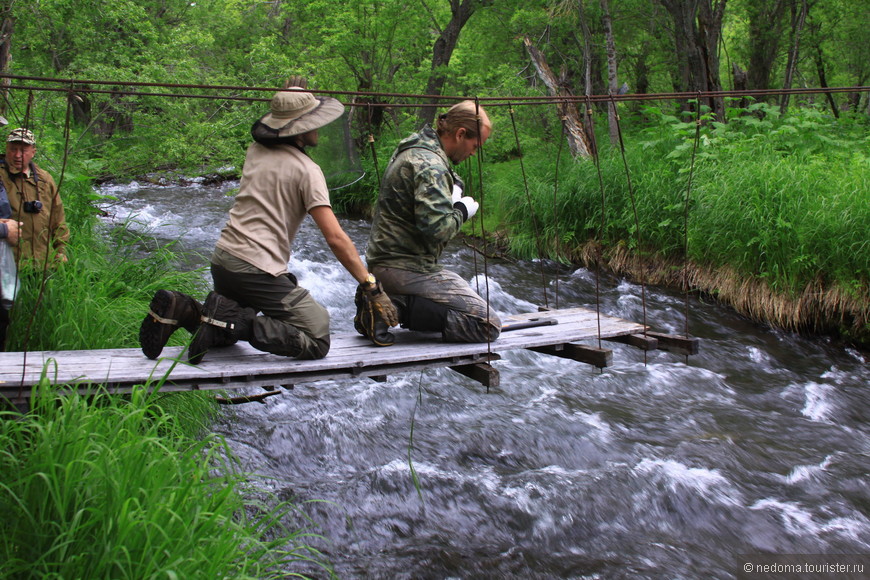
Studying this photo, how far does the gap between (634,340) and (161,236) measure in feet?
26.1

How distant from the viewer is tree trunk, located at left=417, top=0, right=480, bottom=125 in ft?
50.5

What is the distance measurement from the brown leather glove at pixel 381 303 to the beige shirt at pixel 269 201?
1.59ft

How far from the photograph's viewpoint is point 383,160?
15.8m

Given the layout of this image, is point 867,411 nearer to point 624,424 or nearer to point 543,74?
point 624,424

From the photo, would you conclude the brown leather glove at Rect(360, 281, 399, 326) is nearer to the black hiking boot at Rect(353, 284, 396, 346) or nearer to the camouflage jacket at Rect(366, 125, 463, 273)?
the black hiking boot at Rect(353, 284, 396, 346)

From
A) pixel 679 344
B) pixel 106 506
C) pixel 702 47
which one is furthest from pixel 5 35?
pixel 702 47

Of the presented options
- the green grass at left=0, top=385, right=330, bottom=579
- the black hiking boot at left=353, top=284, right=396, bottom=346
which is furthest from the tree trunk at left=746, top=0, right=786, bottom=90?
the green grass at left=0, top=385, right=330, bottom=579

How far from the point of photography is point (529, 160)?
13.4 meters

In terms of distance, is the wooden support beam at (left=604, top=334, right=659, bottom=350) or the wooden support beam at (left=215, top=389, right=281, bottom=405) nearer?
the wooden support beam at (left=604, top=334, right=659, bottom=350)

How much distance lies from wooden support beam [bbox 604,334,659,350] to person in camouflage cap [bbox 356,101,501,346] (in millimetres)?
848

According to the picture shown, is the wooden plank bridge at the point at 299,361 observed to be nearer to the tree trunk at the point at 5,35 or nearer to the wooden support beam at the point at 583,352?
the wooden support beam at the point at 583,352

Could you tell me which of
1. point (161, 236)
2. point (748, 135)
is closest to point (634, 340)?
point (748, 135)

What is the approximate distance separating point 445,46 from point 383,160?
2662 mm

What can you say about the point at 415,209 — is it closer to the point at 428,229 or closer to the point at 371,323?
the point at 428,229
